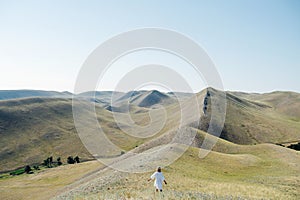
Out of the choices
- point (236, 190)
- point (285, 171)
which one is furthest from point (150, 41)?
point (285, 171)

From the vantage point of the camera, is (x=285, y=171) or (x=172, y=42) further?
(x=285, y=171)

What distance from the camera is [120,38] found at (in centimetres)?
4500

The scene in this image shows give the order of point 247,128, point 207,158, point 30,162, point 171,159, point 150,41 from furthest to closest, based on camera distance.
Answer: point 247,128 < point 30,162 < point 207,158 < point 171,159 < point 150,41

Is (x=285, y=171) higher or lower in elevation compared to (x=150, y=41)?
lower

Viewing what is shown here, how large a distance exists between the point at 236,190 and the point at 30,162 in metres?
147

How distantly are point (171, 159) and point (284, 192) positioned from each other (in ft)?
68.1

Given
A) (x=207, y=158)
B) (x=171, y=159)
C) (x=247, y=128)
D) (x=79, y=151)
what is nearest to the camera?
(x=171, y=159)

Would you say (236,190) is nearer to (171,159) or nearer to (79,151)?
(171,159)

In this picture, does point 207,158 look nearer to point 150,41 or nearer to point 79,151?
point 150,41

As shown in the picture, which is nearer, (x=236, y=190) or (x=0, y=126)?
(x=236, y=190)

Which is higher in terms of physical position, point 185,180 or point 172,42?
point 172,42

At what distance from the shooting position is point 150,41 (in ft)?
158

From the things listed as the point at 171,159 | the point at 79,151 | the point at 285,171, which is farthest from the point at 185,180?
the point at 79,151

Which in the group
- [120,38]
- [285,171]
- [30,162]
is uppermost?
[120,38]
